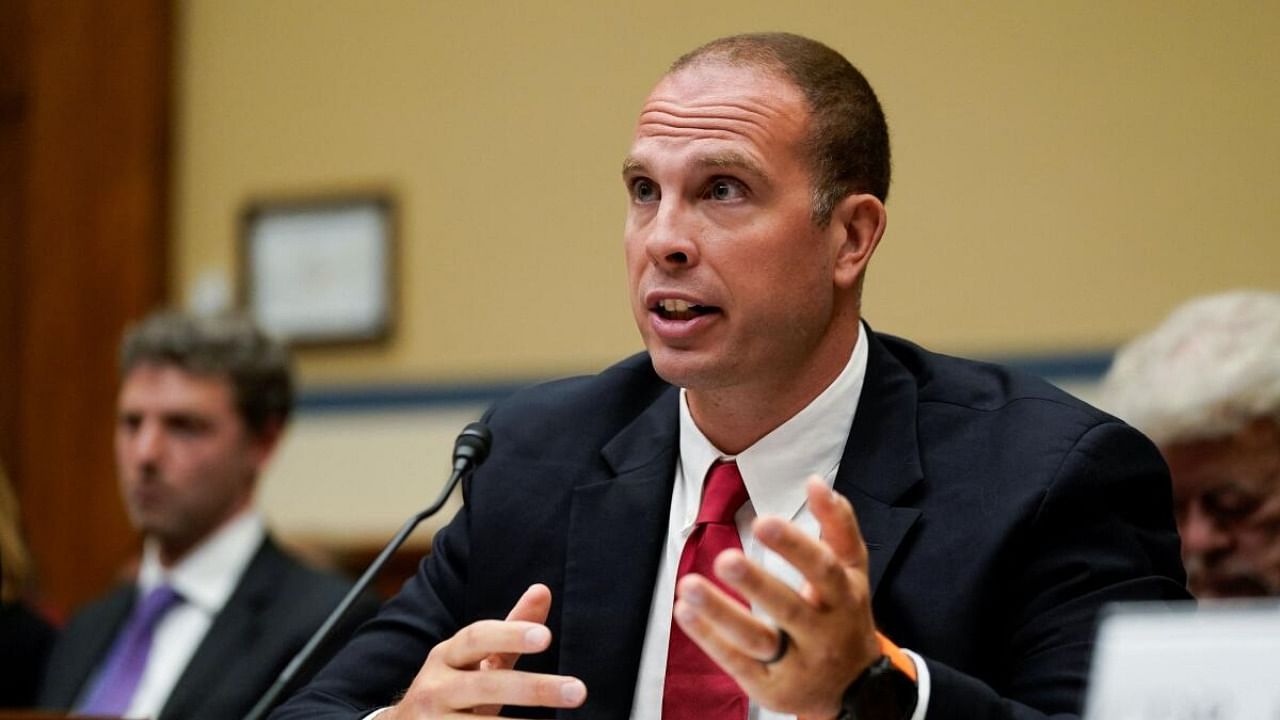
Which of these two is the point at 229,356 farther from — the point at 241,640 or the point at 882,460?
the point at 882,460

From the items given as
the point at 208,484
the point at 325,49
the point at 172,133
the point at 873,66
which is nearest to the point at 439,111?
the point at 325,49

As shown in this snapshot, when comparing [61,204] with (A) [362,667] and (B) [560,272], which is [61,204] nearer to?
(B) [560,272]

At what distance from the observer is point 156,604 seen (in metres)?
3.68

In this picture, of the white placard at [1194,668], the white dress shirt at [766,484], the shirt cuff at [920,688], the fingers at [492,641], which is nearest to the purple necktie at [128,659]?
the white dress shirt at [766,484]

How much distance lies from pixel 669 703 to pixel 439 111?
3.66m

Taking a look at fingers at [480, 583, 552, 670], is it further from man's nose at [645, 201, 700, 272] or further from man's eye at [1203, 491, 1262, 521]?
man's eye at [1203, 491, 1262, 521]

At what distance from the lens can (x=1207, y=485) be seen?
2639mm

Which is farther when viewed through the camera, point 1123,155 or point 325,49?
point 325,49

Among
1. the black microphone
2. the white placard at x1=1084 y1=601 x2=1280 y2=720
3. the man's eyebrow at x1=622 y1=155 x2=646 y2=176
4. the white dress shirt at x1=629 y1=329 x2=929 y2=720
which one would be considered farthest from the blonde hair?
the white placard at x1=1084 y1=601 x2=1280 y2=720

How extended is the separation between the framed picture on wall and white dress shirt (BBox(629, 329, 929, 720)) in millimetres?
3354

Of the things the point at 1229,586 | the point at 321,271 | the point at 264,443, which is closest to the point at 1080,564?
the point at 1229,586

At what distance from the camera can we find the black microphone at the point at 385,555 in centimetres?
177

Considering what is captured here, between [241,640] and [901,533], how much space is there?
1.79 m

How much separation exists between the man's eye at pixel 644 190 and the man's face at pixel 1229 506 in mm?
1057
